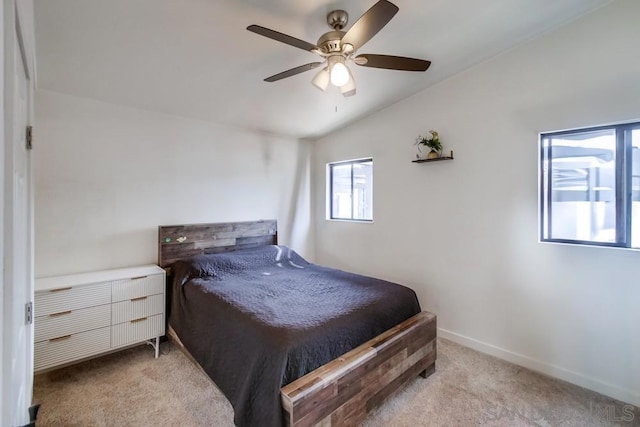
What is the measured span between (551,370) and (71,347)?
12.6 ft

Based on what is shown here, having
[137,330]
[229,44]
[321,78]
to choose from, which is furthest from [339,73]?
[137,330]

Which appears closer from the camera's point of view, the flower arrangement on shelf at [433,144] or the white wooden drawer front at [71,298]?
the white wooden drawer front at [71,298]

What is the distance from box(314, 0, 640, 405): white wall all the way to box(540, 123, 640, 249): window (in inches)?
4.2

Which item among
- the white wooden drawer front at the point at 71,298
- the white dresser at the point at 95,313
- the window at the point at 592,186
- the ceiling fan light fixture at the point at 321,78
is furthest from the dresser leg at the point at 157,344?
the window at the point at 592,186

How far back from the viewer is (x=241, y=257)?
3.25m

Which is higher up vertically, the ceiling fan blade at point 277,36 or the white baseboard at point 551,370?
the ceiling fan blade at point 277,36

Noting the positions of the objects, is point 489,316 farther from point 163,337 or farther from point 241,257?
point 163,337

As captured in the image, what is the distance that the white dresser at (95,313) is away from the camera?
218cm

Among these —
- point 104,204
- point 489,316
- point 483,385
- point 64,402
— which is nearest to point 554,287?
point 489,316

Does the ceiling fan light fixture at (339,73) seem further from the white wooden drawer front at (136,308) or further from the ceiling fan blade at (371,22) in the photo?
the white wooden drawer front at (136,308)

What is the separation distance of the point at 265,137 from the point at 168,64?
1752 millimetres

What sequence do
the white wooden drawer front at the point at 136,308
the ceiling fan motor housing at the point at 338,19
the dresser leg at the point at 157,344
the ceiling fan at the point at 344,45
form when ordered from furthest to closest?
the dresser leg at the point at 157,344, the white wooden drawer front at the point at 136,308, the ceiling fan motor housing at the point at 338,19, the ceiling fan at the point at 344,45

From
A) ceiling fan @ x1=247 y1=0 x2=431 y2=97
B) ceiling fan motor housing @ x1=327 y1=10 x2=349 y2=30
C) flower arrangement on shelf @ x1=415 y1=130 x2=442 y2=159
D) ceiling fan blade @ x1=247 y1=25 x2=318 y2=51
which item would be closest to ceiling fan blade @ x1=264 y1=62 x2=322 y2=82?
ceiling fan @ x1=247 y1=0 x2=431 y2=97

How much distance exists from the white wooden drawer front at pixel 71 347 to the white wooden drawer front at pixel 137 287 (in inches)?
11.0
